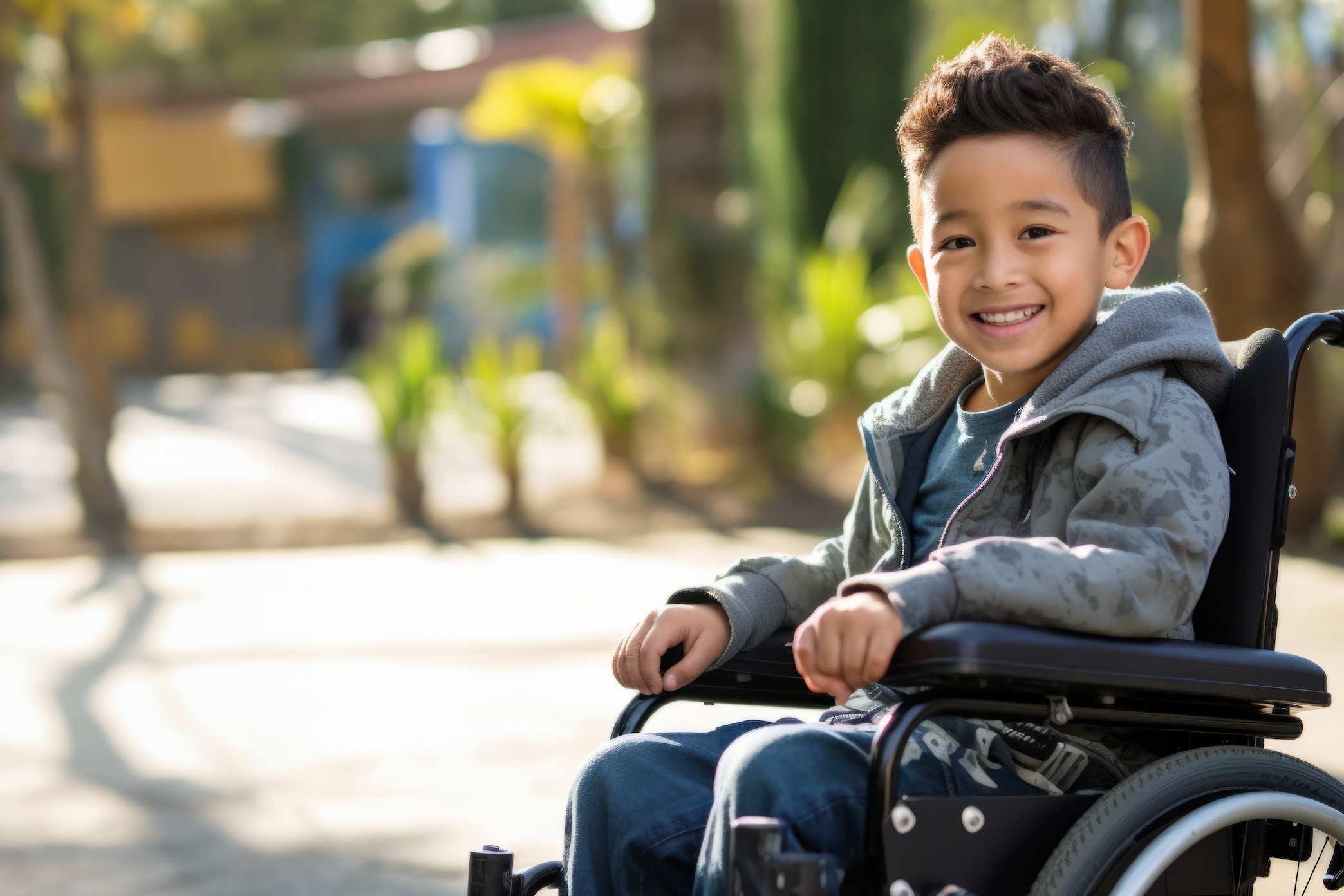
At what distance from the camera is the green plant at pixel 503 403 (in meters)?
7.45

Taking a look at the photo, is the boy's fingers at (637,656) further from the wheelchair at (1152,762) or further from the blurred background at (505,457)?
the wheelchair at (1152,762)

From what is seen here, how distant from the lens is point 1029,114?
1586 millimetres

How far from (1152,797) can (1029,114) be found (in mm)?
759

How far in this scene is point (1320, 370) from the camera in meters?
6.31

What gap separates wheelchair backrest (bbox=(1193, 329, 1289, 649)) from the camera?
1.59 metres

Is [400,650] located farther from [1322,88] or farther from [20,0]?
[1322,88]

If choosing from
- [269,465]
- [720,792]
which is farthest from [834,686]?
[269,465]

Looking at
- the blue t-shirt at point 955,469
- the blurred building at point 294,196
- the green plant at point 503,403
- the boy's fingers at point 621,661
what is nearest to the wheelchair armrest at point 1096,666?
the blue t-shirt at point 955,469

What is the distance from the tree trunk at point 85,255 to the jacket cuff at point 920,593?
22.6 feet

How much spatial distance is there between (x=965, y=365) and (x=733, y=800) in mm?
723

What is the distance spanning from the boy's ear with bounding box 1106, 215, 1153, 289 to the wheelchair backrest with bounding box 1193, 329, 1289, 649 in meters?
0.18

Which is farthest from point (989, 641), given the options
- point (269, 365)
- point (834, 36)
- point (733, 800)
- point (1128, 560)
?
point (269, 365)

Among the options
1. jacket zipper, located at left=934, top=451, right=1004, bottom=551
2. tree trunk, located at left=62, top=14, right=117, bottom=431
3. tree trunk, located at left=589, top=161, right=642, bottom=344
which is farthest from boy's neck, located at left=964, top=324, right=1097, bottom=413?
tree trunk, located at left=62, top=14, right=117, bottom=431

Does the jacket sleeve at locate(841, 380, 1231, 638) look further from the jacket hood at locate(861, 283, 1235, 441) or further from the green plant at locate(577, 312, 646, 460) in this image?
the green plant at locate(577, 312, 646, 460)
